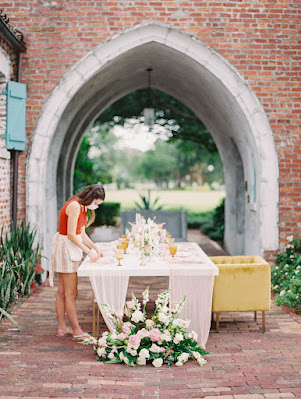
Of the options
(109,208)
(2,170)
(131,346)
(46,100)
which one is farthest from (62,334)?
(109,208)

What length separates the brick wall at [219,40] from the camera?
24.0 feet

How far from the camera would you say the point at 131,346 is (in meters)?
Result: 4.11

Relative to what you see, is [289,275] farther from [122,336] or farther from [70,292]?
[70,292]

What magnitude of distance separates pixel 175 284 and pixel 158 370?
0.88m

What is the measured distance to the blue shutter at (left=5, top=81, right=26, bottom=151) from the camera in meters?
6.93

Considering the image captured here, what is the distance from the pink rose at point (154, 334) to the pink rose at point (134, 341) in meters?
0.12

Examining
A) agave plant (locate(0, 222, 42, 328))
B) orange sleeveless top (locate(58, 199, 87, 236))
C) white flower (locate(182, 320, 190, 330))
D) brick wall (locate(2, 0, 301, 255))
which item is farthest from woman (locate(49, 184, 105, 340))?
brick wall (locate(2, 0, 301, 255))

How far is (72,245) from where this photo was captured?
4.68 metres

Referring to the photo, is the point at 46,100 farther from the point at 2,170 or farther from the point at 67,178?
the point at 67,178

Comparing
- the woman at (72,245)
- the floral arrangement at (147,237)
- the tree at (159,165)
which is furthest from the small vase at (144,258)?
the tree at (159,165)

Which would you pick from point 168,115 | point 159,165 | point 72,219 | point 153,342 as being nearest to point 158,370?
point 153,342

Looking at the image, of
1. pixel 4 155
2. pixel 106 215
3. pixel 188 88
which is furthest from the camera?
pixel 106 215

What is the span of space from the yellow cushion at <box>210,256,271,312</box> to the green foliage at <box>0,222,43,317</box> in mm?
2609

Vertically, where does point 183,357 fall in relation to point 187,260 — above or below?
below
